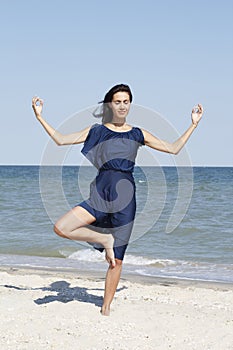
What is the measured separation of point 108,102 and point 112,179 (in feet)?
2.47

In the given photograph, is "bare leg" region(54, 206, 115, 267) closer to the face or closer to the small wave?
the face

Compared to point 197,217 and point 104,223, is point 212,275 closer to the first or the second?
point 104,223

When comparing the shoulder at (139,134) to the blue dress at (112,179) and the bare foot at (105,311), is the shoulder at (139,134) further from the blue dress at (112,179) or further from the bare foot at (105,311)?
the bare foot at (105,311)

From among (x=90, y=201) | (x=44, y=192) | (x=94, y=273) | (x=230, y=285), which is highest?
(x=90, y=201)

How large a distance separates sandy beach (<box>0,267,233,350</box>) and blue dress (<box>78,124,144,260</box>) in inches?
31.5

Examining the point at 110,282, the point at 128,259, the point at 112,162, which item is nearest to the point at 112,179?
the point at 112,162

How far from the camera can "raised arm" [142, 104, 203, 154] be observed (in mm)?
6078

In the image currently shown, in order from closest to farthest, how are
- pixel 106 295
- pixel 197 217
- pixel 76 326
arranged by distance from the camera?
pixel 76 326, pixel 106 295, pixel 197 217

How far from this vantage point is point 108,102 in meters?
6.19

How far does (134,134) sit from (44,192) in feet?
4.76

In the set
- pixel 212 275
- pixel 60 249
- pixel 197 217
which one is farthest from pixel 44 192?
pixel 197 217

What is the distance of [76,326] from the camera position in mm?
5922

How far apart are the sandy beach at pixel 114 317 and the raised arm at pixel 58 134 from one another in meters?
1.70

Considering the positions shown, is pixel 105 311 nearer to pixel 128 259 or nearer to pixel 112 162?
pixel 112 162
